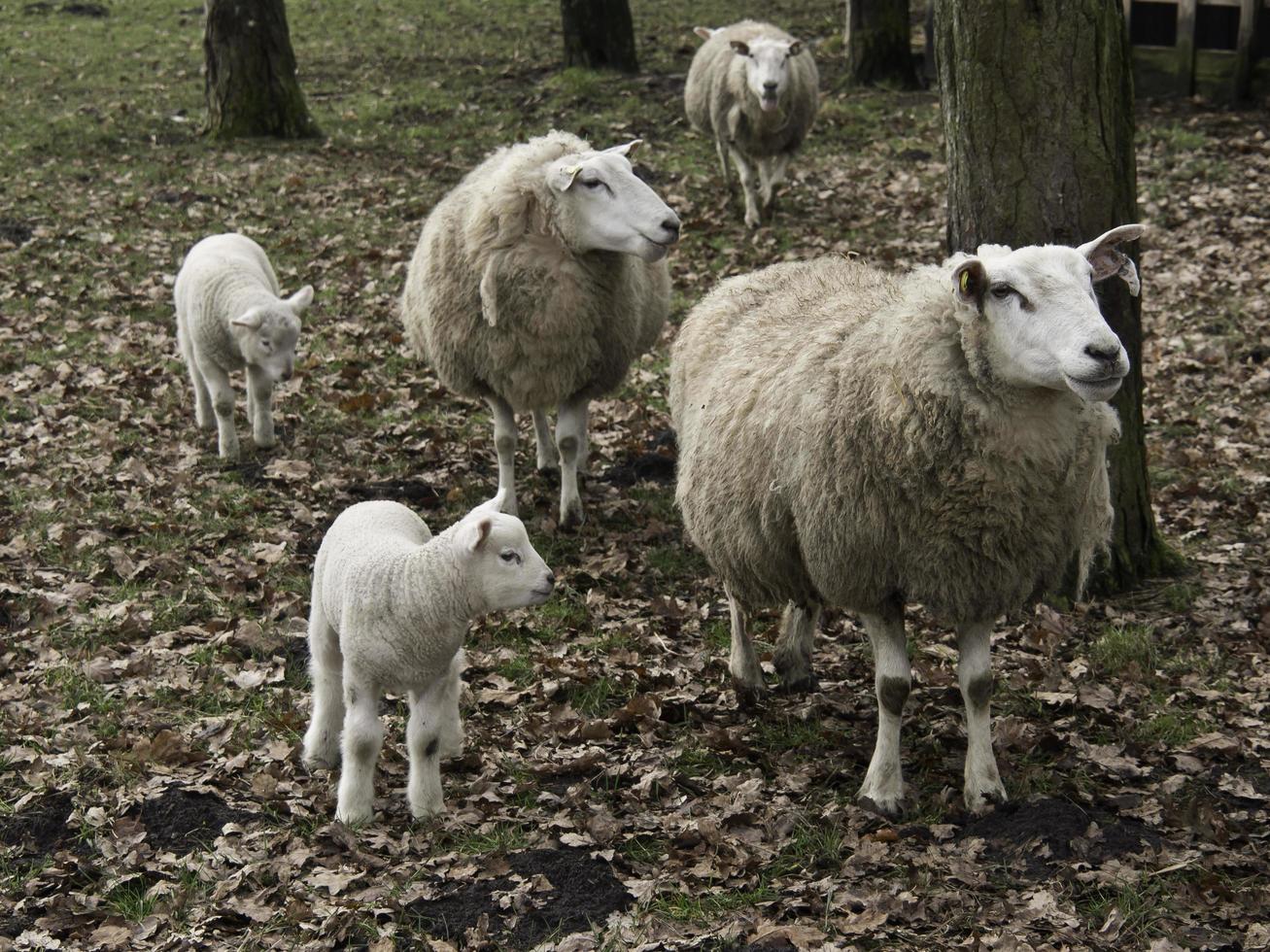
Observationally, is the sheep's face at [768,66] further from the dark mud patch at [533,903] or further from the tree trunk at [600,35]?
the dark mud patch at [533,903]

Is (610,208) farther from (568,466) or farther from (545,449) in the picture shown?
(545,449)

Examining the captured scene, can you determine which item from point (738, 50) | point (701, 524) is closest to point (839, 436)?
point (701, 524)

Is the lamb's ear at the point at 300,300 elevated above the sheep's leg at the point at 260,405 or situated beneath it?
elevated above

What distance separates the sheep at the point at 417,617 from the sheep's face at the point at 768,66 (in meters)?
8.39

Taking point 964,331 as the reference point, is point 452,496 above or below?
below

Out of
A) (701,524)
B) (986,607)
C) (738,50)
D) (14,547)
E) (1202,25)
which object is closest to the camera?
(986,607)

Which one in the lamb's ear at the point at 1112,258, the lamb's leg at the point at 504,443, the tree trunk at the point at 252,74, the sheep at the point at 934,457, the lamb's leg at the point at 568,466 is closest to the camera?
the sheep at the point at 934,457

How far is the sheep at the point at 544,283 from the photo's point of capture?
24.6 ft

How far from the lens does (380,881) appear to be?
4762mm

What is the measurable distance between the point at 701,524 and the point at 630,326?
234 cm

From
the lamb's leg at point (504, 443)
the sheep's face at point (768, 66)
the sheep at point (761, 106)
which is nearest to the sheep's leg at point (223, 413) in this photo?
the lamb's leg at point (504, 443)

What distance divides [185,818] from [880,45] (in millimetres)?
14226

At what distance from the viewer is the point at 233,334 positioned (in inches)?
346

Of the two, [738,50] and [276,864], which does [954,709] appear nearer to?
[276,864]
